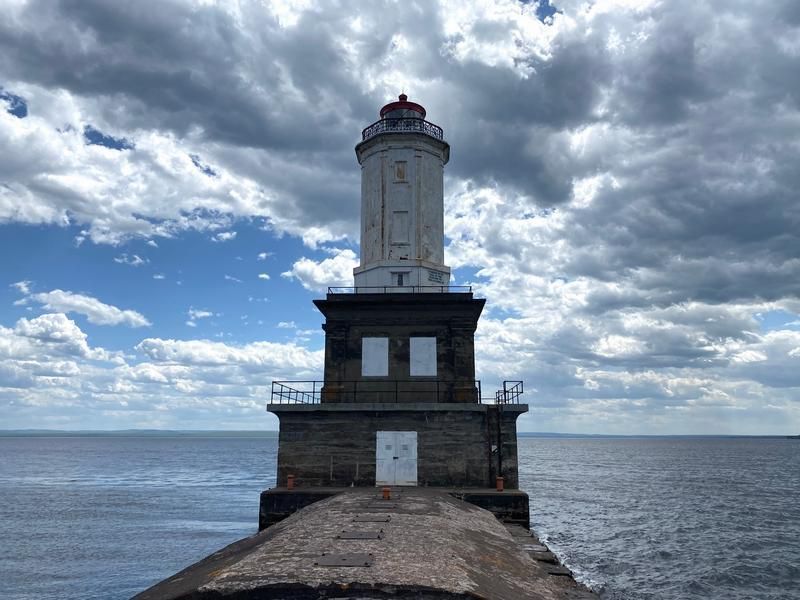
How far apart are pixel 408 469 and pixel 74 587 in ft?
43.0

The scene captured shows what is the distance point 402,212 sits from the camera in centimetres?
2731

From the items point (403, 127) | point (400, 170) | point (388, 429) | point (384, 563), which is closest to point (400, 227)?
point (400, 170)

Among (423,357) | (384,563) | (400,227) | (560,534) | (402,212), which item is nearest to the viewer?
(384,563)

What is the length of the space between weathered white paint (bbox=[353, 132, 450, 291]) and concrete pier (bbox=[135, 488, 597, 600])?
1106 cm

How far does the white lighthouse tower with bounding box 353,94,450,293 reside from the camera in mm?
26656

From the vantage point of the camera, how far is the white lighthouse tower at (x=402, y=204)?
26.7 meters

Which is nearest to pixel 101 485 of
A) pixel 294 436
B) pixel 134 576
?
pixel 134 576

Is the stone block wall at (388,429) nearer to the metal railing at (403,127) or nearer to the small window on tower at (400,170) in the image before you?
the small window on tower at (400,170)

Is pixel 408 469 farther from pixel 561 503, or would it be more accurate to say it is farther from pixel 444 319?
pixel 561 503

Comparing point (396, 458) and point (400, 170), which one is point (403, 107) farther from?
point (396, 458)

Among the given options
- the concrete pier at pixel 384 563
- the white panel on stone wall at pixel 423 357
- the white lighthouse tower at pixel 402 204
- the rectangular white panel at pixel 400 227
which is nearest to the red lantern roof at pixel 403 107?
the white lighthouse tower at pixel 402 204

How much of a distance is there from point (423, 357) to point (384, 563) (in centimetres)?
1480

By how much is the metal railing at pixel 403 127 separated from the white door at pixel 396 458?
13286 mm

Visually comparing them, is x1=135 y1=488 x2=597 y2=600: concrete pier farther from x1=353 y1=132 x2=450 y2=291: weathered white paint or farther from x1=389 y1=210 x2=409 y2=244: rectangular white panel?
x1=389 y1=210 x2=409 y2=244: rectangular white panel
